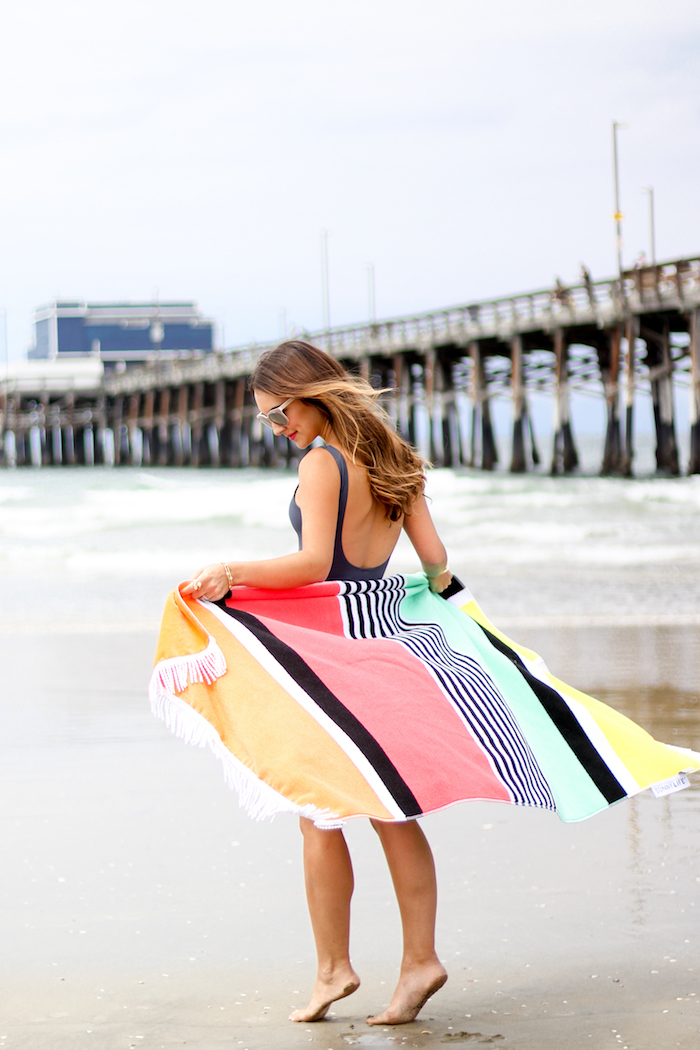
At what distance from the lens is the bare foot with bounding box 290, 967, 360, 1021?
2.57 metres

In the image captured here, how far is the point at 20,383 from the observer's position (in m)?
66.6

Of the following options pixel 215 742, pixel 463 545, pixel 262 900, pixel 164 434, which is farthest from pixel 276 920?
pixel 164 434

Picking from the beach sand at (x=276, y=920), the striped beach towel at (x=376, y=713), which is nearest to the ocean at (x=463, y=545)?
the striped beach towel at (x=376, y=713)

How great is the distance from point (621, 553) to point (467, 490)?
1209cm

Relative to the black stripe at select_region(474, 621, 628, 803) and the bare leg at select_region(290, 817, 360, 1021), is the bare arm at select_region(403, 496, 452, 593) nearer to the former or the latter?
the black stripe at select_region(474, 621, 628, 803)

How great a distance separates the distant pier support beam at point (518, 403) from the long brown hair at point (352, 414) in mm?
27665

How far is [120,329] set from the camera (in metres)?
101

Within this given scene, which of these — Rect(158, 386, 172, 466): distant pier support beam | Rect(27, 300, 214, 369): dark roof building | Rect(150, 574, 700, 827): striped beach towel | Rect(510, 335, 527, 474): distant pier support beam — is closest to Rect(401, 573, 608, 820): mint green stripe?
Rect(150, 574, 700, 827): striped beach towel

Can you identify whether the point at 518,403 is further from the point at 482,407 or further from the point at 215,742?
the point at 215,742

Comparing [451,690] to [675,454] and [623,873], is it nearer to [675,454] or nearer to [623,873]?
[623,873]

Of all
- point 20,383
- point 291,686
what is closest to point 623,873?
A: point 291,686

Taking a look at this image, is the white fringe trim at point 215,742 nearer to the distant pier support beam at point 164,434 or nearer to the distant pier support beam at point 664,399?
the distant pier support beam at point 664,399

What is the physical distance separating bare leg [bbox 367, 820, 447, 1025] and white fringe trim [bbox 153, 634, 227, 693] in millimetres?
426

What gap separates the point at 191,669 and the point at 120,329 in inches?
3987
